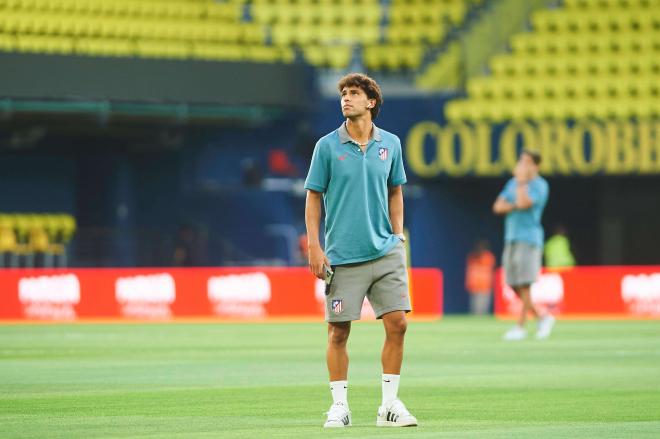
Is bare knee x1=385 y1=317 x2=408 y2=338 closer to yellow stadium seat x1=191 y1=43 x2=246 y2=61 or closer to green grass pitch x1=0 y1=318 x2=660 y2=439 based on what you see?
green grass pitch x1=0 y1=318 x2=660 y2=439

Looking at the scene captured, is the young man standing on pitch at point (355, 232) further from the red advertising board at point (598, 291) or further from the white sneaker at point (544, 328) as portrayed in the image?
the red advertising board at point (598, 291)

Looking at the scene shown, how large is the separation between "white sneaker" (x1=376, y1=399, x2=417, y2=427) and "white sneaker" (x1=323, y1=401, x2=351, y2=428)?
20 centimetres

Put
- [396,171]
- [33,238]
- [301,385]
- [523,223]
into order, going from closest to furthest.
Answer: [396,171]
[301,385]
[523,223]
[33,238]

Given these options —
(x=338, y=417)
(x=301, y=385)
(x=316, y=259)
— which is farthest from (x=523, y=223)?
(x=338, y=417)

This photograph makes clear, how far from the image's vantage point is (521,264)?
18.7 m

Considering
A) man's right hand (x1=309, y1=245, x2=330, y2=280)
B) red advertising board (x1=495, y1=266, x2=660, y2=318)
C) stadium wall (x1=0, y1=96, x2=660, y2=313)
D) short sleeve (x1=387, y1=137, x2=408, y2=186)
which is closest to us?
man's right hand (x1=309, y1=245, x2=330, y2=280)

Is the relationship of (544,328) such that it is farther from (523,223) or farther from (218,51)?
(218,51)

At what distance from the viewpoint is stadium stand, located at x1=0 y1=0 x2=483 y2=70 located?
94.2 ft

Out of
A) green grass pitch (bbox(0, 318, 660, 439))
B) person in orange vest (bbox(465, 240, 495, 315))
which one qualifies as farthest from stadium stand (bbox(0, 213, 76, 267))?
person in orange vest (bbox(465, 240, 495, 315))

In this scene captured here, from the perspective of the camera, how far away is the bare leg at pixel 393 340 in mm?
9117

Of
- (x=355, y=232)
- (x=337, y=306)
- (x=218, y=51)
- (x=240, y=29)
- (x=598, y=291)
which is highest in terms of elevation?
(x=240, y=29)

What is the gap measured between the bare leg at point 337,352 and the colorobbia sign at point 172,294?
16216 millimetres

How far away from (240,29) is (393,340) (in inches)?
911

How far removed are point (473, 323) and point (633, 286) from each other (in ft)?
12.1
